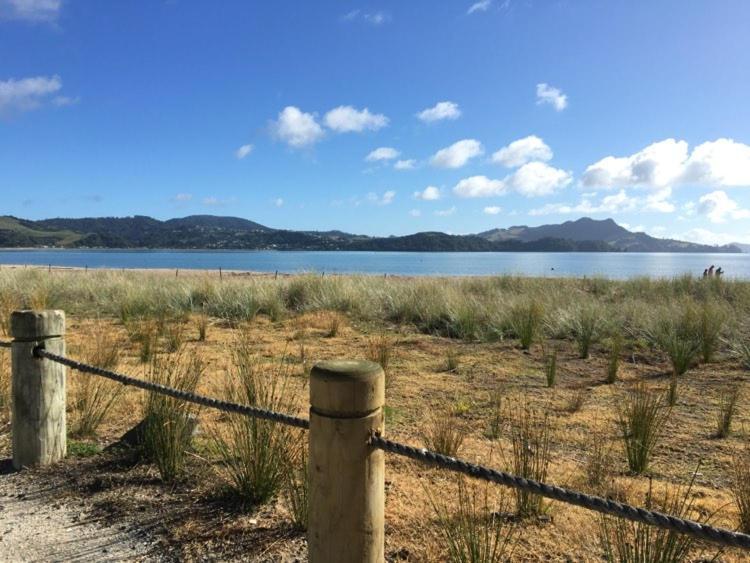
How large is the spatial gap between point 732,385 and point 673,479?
3.66m

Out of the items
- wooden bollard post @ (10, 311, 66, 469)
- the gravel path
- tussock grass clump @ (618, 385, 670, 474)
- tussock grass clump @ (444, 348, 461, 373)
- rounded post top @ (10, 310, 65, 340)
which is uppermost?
rounded post top @ (10, 310, 65, 340)

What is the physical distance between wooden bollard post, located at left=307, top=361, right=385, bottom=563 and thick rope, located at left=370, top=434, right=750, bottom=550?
0.08 m

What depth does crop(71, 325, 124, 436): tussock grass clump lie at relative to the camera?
411cm

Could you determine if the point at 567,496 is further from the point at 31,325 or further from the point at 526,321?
the point at 526,321

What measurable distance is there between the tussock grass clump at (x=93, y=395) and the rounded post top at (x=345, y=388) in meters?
3.17

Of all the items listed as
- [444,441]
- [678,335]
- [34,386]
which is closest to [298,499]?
[444,441]

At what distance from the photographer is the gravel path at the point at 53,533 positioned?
2445 mm

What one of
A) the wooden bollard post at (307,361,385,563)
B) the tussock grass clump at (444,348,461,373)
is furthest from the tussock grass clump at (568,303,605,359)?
the wooden bollard post at (307,361,385,563)

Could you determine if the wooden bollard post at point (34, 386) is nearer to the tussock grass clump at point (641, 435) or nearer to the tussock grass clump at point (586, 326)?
the tussock grass clump at point (641, 435)

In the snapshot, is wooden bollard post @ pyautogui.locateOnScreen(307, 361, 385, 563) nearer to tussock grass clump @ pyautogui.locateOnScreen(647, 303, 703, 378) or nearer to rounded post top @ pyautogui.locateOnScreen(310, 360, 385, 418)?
rounded post top @ pyautogui.locateOnScreen(310, 360, 385, 418)

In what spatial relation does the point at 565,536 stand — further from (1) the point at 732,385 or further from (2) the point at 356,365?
(1) the point at 732,385

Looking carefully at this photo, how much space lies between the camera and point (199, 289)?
14.2 metres

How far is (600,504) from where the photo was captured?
58.1 inches

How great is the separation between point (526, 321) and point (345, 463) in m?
8.29
